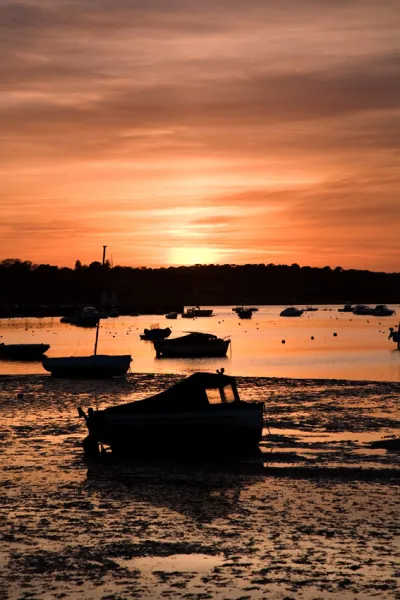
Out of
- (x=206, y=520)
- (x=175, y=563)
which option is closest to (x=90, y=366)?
(x=206, y=520)

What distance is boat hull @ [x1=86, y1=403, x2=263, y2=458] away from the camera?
105 feet

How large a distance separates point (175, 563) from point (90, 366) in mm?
50967

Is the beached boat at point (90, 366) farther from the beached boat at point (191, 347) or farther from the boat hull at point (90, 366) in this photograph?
the beached boat at point (191, 347)

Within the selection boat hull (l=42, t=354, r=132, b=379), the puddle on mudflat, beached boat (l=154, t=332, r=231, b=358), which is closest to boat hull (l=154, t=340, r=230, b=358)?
beached boat (l=154, t=332, r=231, b=358)

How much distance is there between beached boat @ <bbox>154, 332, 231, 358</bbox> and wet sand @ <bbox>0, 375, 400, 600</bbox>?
62.0 meters

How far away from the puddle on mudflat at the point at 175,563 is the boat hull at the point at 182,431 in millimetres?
13211

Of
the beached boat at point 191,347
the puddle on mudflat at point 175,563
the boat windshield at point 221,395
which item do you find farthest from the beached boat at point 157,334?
the puddle on mudflat at point 175,563

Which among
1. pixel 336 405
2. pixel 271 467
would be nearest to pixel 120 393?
pixel 336 405

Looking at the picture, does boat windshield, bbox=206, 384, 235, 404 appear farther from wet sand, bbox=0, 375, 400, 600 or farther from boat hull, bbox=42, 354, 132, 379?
boat hull, bbox=42, 354, 132, 379

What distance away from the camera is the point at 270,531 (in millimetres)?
21109

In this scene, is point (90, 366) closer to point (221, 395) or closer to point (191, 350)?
point (191, 350)

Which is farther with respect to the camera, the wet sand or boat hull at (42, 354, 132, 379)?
boat hull at (42, 354, 132, 379)

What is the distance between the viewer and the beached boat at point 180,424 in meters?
32.2

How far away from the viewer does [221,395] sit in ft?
109
